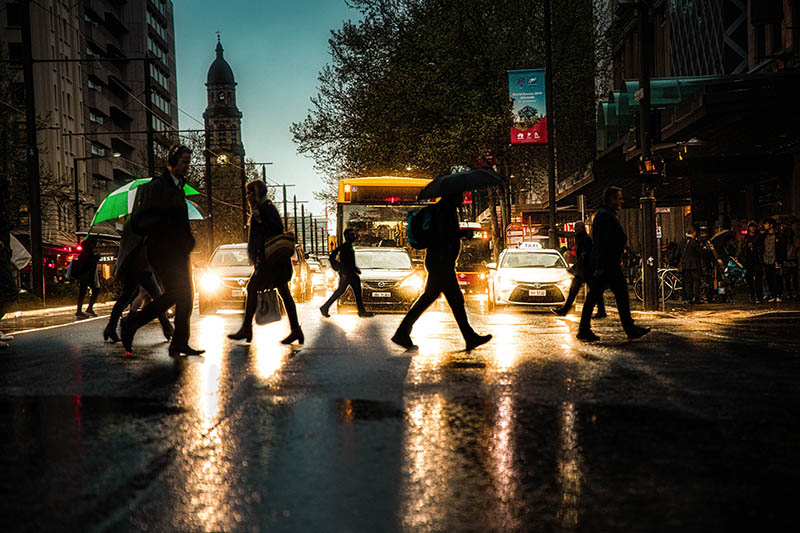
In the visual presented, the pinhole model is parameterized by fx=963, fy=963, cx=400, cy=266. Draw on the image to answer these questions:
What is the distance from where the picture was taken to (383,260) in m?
21.8

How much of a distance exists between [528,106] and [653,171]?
975cm

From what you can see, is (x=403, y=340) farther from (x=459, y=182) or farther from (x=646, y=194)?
(x=646, y=194)

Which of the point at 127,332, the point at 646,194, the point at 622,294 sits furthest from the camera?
the point at 646,194

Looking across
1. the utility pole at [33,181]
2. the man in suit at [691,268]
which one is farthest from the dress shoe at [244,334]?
the utility pole at [33,181]

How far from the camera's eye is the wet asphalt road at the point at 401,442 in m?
3.72

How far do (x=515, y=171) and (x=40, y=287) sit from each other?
23366mm

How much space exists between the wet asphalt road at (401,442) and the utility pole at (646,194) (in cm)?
919

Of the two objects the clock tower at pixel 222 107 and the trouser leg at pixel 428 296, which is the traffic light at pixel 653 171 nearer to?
the trouser leg at pixel 428 296

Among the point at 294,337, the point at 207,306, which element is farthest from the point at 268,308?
the point at 207,306

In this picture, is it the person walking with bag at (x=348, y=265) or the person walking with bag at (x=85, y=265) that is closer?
the person walking with bag at (x=348, y=265)

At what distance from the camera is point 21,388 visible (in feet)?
23.4

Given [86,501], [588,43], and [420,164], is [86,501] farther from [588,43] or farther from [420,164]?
[588,43]

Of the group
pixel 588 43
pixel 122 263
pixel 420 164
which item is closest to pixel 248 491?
pixel 122 263

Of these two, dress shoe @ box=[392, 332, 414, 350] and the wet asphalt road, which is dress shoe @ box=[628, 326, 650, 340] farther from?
dress shoe @ box=[392, 332, 414, 350]
